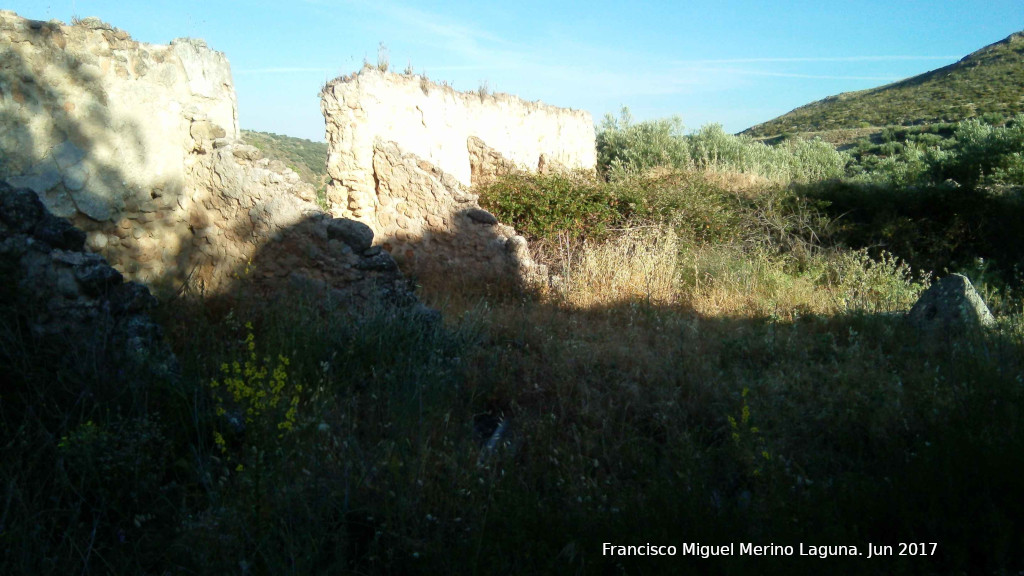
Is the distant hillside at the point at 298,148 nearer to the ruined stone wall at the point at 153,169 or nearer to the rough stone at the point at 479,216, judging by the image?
the rough stone at the point at 479,216

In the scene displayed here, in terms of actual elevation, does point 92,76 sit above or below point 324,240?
above

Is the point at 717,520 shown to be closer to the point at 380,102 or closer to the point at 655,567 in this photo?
the point at 655,567

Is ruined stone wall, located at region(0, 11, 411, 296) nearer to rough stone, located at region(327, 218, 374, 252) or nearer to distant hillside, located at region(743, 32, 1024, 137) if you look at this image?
rough stone, located at region(327, 218, 374, 252)

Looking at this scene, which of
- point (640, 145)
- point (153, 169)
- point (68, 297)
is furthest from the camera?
point (640, 145)

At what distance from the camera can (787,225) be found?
32.2ft

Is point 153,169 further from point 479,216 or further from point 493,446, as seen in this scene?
point 493,446

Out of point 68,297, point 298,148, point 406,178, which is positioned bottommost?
point 68,297

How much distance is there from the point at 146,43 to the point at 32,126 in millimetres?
1238

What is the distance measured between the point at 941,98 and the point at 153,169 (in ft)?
115

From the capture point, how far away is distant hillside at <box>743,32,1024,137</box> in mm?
27244

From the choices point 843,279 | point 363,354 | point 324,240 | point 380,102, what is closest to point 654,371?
point 363,354

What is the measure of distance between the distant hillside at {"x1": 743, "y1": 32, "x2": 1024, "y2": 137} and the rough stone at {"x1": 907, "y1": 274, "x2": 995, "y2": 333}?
23.7 meters

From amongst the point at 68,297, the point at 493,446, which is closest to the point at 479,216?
the point at 493,446

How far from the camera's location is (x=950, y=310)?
5559 millimetres
